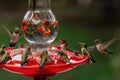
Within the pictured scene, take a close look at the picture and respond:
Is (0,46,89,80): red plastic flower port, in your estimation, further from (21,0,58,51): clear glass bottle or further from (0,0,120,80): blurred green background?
(0,0,120,80): blurred green background

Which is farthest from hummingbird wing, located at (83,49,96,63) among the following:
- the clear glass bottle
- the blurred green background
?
the blurred green background

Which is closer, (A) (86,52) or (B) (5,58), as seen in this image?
(B) (5,58)

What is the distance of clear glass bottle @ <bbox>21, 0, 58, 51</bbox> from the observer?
283 cm

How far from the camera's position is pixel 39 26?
2830 mm

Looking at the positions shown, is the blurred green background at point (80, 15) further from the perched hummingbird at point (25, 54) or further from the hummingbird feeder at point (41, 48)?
the perched hummingbird at point (25, 54)

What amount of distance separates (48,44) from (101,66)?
20.2ft

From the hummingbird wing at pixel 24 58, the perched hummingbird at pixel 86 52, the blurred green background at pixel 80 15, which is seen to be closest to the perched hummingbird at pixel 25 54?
the hummingbird wing at pixel 24 58

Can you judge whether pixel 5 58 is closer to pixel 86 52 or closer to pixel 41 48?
pixel 41 48

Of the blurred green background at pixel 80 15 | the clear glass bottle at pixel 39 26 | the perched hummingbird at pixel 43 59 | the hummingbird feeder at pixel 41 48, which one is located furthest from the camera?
the blurred green background at pixel 80 15

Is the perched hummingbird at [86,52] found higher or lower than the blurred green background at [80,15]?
Answer: higher

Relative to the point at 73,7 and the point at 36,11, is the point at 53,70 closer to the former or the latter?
the point at 36,11

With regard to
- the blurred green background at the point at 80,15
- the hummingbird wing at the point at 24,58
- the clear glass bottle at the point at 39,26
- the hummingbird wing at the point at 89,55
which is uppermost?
the clear glass bottle at the point at 39,26

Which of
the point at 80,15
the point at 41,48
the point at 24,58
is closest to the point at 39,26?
the point at 41,48

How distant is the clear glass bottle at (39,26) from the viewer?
111 inches
